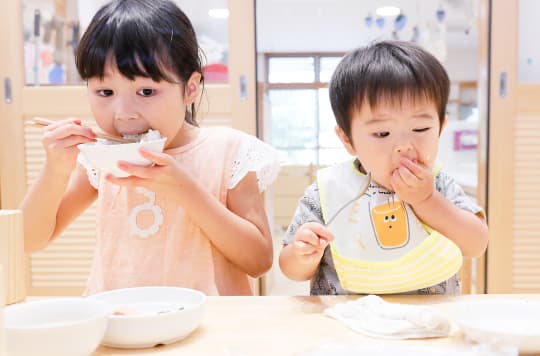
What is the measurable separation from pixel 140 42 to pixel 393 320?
792 millimetres

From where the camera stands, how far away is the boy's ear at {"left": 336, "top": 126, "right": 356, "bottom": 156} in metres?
1.21

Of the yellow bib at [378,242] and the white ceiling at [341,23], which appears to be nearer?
the yellow bib at [378,242]

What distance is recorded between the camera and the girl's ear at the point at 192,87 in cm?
127

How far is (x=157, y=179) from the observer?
1.09 meters

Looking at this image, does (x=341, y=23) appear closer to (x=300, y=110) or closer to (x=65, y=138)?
(x=300, y=110)

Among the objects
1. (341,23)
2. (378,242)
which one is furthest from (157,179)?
(341,23)

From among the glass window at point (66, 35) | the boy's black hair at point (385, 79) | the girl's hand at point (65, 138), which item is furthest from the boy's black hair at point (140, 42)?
the glass window at point (66, 35)

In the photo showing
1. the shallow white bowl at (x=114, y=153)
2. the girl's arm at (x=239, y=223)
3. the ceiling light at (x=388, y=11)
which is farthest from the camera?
the ceiling light at (x=388, y=11)

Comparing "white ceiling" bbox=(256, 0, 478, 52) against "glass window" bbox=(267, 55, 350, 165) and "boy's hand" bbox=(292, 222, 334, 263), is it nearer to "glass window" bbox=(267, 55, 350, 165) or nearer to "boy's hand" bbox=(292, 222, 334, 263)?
"glass window" bbox=(267, 55, 350, 165)

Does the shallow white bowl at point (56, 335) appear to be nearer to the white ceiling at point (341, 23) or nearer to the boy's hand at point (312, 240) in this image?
the boy's hand at point (312, 240)

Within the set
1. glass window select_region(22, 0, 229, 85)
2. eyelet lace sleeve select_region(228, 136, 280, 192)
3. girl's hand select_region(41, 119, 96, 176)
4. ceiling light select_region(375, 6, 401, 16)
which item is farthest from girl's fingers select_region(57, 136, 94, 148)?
ceiling light select_region(375, 6, 401, 16)

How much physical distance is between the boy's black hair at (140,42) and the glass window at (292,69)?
8299mm

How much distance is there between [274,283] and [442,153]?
225 centimetres

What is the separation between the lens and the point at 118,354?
76 cm
